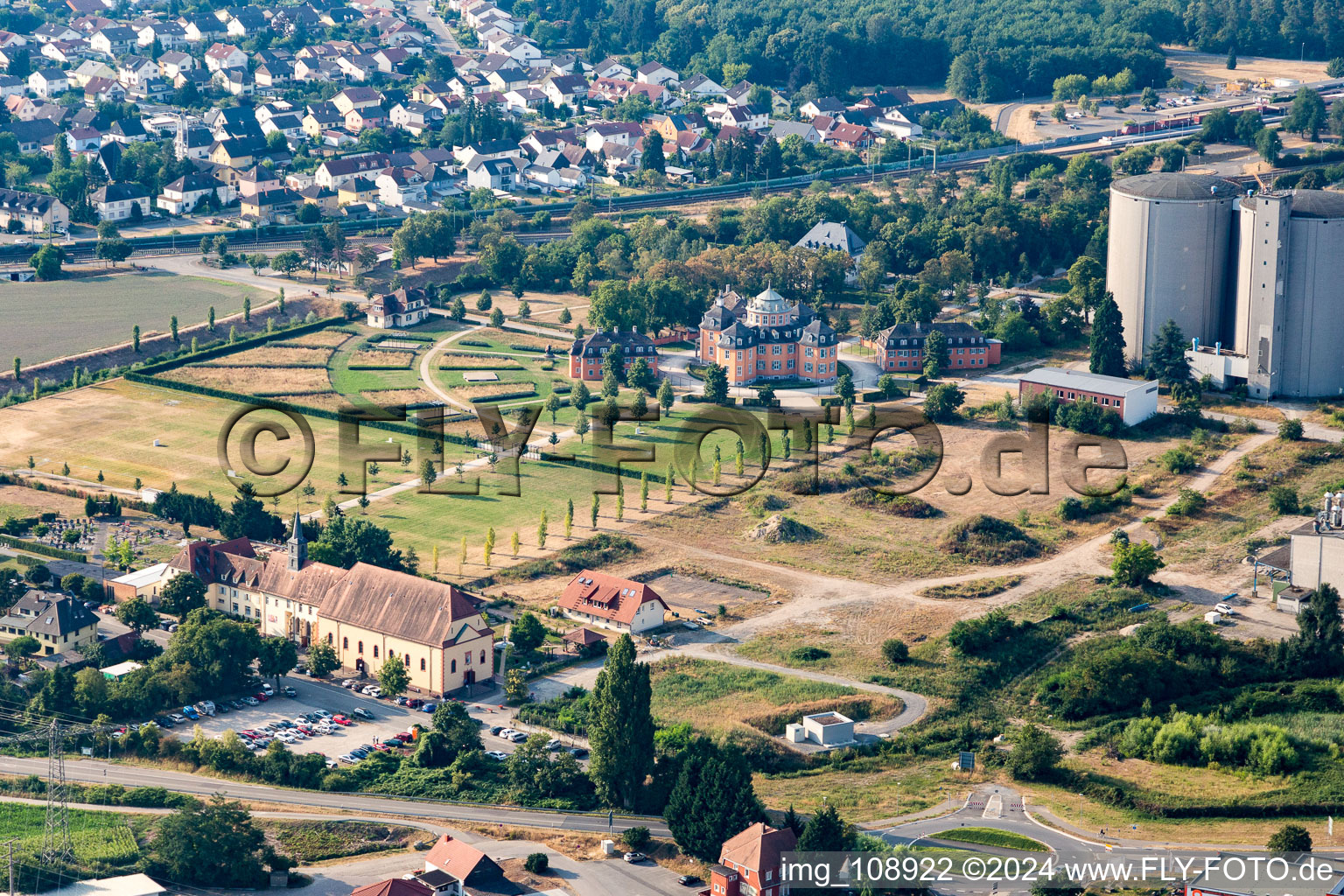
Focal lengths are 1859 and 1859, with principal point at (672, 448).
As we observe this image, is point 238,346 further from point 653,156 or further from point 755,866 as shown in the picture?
point 755,866

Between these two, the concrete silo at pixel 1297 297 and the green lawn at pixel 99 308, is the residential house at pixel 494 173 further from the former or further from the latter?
the concrete silo at pixel 1297 297

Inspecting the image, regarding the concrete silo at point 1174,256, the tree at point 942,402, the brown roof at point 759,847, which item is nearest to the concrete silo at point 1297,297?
the concrete silo at point 1174,256

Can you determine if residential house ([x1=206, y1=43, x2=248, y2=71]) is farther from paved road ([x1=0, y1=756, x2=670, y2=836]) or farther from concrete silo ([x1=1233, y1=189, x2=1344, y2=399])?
paved road ([x1=0, y1=756, x2=670, y2=836])

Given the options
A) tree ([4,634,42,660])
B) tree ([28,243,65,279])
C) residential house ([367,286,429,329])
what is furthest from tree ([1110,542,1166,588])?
tree ([28,243,65,279])

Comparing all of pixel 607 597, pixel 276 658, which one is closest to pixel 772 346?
pixel 607 597

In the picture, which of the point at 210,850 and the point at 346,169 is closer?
the point at 210,850

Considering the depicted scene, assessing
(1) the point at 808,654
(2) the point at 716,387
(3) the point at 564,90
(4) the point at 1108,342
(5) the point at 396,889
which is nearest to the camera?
(5) the point at 396,889
